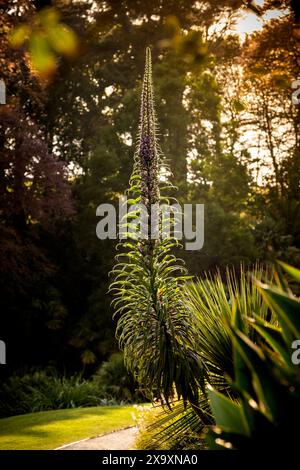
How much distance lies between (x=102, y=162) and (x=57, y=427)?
33.8ft

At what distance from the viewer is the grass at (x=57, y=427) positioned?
562 cm

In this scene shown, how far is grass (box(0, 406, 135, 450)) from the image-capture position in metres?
5.62

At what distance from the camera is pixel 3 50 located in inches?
450

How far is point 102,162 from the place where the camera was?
15.5 metres

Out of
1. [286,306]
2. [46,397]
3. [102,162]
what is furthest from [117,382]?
[286,306]

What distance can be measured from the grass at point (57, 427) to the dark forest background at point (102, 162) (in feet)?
16.6

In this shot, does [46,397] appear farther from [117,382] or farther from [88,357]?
[88,357]

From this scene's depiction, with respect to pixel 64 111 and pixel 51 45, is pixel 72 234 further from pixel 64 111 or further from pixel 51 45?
pixel 51 45

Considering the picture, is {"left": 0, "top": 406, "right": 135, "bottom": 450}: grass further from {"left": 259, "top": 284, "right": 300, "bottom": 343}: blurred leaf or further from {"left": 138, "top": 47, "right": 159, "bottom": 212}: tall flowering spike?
{"left": 259, "top": 284, "right": 300, "bottom": 343}: blurred leaf

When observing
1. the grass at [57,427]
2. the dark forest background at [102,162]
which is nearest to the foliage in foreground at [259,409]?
the grass at [57,427]

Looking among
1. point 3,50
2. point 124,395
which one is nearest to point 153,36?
point 3,50

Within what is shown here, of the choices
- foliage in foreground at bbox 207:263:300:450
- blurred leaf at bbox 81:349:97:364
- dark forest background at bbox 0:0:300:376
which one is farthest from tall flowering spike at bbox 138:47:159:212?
blurred leaf at bbox 81:349:97:364

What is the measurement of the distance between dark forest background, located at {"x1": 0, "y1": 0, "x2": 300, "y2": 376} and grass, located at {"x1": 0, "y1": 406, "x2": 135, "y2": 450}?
16.6ft

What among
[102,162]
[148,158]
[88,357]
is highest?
[102,162]
